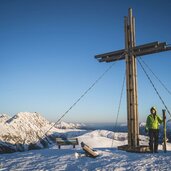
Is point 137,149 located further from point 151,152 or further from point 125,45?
point 125,45

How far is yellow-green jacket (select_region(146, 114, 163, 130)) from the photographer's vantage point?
42.0ft

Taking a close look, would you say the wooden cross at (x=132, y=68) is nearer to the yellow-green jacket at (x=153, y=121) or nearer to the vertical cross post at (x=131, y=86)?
the vertical cross post at (x=131, y=86)

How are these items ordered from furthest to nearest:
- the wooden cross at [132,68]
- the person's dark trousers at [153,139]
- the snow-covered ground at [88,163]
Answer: the wooden cross at [132,68], the person's dark trousers at [153,139], the snow-covered ground at [88,163]

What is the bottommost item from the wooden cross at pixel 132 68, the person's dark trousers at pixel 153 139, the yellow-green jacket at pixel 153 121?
the person's dark trousers at pixel 153 139

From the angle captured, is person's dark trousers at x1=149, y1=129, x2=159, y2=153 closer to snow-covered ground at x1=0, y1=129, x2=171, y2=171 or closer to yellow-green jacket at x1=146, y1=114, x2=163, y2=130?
yellow-green jacket at x1=146, y1=114, x2=163, y2=130

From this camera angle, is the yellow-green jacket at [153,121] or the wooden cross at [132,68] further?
the wooden cross at [132,68]

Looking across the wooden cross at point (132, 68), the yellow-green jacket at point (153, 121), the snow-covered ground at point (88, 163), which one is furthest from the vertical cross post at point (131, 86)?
the snow-covered ground at point (88, 163)

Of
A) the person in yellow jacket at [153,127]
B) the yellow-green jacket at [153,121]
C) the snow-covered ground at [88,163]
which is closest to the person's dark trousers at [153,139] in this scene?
the person in yellow jacket at [153,127]

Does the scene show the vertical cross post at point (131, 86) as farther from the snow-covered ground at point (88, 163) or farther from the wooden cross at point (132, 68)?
the snow-covered ground at point (88, 163)

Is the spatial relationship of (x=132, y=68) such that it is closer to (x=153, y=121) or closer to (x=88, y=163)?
(x=153, y=121)

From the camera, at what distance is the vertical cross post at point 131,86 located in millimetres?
13477

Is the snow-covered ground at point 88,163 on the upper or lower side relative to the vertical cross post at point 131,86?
lower

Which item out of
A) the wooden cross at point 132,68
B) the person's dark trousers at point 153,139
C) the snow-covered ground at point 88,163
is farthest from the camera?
the wooden cross at point 132,68

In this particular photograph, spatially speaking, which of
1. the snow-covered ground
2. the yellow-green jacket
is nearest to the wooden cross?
the yellow-green jacket
